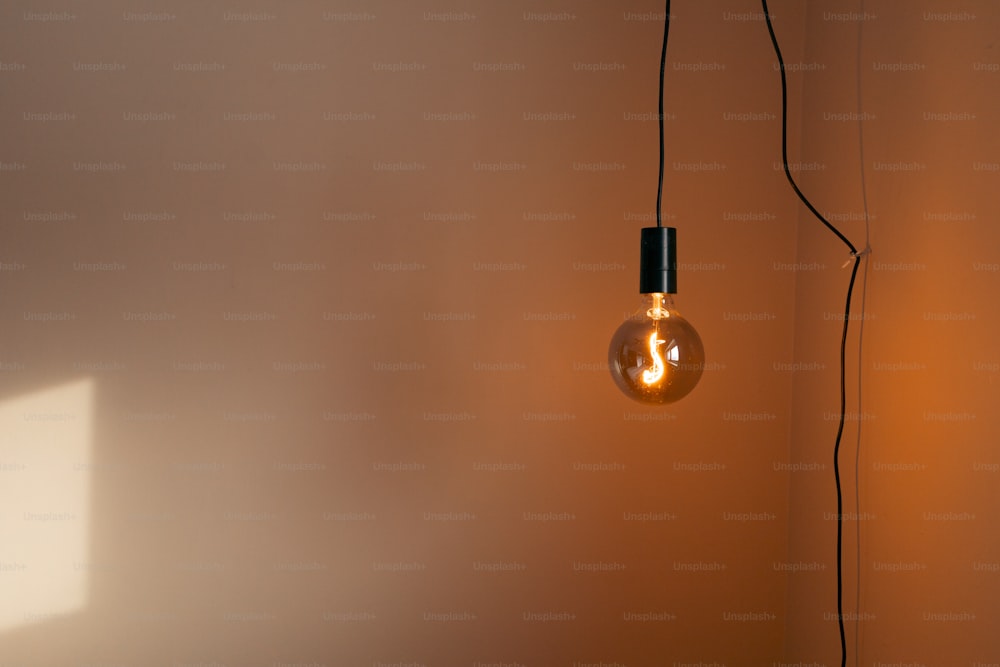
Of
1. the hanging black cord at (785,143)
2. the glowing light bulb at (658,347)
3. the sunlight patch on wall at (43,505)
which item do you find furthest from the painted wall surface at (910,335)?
the sunlight patch on wall at (43,505)

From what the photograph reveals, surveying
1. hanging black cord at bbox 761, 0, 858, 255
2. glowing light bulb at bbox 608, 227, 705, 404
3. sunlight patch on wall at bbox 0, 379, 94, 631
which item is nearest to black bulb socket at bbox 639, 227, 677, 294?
glowing light bulb at bbox 608, 227, 705, 404

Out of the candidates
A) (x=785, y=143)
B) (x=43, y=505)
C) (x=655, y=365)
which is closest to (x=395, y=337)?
(x=655, y=365)

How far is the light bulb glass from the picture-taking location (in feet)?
4.11

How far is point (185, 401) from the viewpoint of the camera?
1.76m

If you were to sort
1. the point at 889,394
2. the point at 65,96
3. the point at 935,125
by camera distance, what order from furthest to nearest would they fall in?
the point at 65,96 < the point at 889,394 < the point at 935,125

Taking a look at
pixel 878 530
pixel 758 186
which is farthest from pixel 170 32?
pixel 878 530

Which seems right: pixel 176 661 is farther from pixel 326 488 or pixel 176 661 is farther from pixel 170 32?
pixel 170 32

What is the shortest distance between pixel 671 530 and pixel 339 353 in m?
0.94

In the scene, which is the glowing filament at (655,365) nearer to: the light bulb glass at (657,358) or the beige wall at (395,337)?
the light bulb glass at (657,358)

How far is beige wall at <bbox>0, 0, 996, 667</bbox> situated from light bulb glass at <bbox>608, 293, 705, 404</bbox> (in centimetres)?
52

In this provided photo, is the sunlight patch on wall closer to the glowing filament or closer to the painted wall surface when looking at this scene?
the glowing filament

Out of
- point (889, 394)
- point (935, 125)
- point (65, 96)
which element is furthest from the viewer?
point (65, 96)

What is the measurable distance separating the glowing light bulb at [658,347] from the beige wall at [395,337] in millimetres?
532

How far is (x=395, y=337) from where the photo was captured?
1792mm
